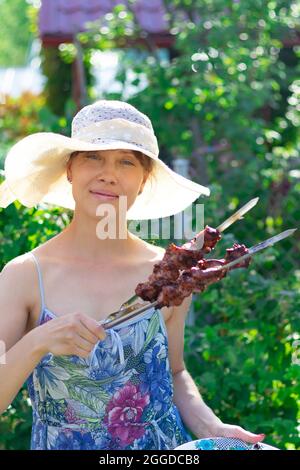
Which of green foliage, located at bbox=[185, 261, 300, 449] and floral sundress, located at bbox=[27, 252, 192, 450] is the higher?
floral sundress, located at bbox=[27, 252, 192, 450]

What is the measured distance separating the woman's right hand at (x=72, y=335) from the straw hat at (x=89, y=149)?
59 centimetres

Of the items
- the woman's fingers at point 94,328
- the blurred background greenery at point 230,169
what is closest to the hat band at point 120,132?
the woman's fingers at point 94,328

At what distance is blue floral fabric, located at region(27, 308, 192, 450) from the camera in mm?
2930

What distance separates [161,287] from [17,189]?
0.83 metres

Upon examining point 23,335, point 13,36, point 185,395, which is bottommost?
point 13,36

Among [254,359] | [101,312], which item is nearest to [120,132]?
[101,312]

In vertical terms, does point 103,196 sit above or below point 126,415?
above

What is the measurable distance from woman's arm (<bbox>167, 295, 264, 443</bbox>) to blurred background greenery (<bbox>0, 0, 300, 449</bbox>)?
91 centimetres

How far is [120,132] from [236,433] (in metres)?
0.91

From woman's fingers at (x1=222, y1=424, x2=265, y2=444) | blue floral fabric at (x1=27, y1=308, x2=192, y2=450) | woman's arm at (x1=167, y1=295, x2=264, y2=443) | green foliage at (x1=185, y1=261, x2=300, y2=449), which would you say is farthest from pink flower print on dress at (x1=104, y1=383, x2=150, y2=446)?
green foliage at (x1=185, y1=261, x2=300, y2=449)

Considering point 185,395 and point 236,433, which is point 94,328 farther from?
point 185,395

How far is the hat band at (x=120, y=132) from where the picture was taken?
3.01 metres

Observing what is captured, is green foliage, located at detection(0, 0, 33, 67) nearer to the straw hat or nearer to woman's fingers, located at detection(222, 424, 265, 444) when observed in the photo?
the straw hat

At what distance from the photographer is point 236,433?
2771mm
